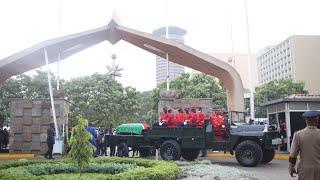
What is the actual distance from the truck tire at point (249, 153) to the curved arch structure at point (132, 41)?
5.36 m

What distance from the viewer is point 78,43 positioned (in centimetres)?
2155

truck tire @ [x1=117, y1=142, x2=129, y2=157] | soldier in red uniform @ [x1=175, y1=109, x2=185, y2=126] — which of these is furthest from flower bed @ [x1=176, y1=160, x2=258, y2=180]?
truck tire @ [x1=117, y1=142, x2=129, y2=157]

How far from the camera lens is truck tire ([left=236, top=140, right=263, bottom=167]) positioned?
14.8 metres

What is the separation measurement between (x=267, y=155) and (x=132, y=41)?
32.7 ft

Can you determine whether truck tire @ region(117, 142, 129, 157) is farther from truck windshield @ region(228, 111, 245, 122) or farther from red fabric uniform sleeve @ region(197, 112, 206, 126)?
truck windshield @ region(228, 111, 245, 122)

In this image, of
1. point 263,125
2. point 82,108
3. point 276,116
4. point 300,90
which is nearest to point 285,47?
point 300,90

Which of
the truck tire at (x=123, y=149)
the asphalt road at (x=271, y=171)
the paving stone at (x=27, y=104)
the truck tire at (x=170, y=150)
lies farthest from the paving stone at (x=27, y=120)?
the asphalt road at (x=271, y=171)

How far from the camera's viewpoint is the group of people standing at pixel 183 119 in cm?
1641

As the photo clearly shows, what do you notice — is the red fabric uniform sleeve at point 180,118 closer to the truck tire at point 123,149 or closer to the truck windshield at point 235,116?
the truck windshield at point 235,116

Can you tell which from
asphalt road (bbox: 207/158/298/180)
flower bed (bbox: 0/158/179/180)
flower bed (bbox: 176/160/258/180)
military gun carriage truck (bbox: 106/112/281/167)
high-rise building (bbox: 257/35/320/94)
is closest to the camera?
flower bed (bbox: 176/160/258/180)

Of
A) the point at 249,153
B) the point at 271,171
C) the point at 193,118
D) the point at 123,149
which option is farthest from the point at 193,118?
the point at 271,171

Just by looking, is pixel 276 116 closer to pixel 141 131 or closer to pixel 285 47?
pixel 141 131

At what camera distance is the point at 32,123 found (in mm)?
20094

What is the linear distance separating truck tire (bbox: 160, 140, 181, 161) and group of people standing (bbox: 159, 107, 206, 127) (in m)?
0.80
